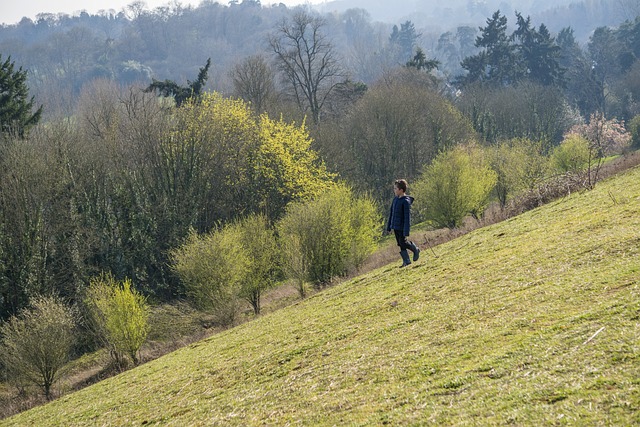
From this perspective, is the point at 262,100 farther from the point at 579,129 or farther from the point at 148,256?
the point at 579,129

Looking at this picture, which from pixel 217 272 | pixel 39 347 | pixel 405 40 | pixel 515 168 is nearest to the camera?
pixel 39 347

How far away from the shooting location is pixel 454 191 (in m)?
37.9

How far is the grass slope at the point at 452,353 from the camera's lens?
20.2 ft

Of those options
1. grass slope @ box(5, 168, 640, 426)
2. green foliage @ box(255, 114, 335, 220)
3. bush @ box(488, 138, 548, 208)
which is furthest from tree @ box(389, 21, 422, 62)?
grass slope @ box(5, 168, 640, 426)

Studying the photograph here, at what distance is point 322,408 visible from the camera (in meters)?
7.91

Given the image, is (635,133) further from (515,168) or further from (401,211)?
(401,211)

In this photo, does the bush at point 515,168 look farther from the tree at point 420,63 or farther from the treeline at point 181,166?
the tree at point 420,63

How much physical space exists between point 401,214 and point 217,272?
51.3 feet

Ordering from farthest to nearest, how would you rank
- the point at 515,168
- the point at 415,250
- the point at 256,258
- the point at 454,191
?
the point at 515,168 → the point at 454,191 → the point at 256,258 → the point at 415,250

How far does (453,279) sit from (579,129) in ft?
264

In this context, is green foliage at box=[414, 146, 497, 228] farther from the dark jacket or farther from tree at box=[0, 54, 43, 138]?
tree at box=[0, 54, 43, 138]

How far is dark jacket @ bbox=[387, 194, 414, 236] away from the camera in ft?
53.3

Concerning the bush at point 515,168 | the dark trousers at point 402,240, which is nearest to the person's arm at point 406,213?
the dark trousers at point 402,240

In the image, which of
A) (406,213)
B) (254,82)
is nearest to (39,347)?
(406,213)
